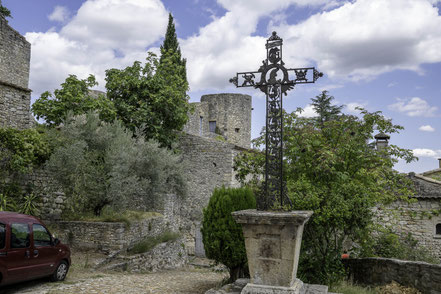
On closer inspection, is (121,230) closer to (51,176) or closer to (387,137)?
(51,176)

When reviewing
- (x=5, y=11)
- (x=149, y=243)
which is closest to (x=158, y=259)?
(x=149, y=243)

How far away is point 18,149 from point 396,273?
11.1 metres

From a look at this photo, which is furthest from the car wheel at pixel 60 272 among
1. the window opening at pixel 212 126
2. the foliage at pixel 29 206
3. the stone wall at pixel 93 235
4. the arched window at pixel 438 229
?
the window opening at pixel 212 126

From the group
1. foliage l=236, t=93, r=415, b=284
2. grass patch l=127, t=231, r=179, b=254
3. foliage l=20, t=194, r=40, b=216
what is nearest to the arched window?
foliage l=236, t=93, r=415, b=284

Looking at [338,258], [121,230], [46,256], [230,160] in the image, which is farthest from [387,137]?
[46,256]

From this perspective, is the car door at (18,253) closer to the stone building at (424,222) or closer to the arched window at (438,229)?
the stone building at (424,222)

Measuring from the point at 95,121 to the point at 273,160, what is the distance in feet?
31.0

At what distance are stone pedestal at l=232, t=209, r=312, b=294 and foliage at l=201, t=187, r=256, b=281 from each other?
8.67ft

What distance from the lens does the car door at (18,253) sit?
666cm

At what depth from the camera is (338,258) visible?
9.02 m

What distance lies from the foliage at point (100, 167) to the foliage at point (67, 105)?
211 centimetres

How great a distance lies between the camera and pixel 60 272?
8188mm

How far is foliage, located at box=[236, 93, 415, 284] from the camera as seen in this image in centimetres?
848

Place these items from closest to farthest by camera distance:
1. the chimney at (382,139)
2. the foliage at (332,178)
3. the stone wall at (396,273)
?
the stone wall at (396,273) < the foliage at (332,178) < the chimney at (382,139)
